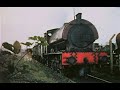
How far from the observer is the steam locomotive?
809 centimetres

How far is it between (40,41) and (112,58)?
80.4 inches

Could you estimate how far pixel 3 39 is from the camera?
757cm

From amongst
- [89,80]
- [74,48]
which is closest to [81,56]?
[74,48]

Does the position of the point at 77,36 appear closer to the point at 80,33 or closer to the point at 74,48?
the point at 80,33

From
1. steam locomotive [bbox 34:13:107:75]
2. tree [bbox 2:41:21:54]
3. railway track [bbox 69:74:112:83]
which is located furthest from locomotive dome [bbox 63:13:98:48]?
tree [bbox 2:41:21:54]

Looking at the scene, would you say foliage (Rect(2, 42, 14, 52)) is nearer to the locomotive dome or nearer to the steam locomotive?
the steam locomotive

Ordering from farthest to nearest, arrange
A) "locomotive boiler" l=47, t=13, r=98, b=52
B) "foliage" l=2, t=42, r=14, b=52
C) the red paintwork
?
"locomotive boiler" l=47, t=13, r=98, b=52
the red paintwork
"foliage" l=2, t=42, r=14, b=52

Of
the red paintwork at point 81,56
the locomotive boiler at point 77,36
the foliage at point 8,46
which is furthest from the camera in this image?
the locomotive boiler at point 77,36

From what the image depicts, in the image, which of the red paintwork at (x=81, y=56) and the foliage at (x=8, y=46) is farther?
the red paintwork at (x=81, y=56)

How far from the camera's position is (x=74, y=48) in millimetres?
8469

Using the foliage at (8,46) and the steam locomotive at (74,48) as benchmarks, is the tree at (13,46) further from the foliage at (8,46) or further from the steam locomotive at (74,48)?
the steam locomotive at (74,48)

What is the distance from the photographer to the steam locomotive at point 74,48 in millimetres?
8094

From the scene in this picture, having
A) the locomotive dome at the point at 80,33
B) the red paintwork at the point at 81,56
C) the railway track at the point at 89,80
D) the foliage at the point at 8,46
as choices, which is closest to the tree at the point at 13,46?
the foliage at the point at 8,46
